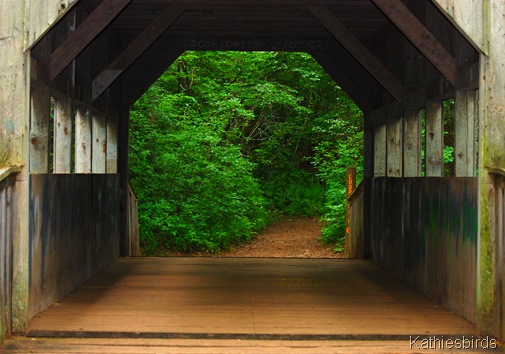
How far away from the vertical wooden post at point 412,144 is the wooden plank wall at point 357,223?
2537mm

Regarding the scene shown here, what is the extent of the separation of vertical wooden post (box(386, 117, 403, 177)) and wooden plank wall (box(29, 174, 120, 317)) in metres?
4.22

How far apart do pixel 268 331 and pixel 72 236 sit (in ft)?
9.86

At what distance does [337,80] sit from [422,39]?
4722 mm

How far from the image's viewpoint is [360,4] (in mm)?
9586

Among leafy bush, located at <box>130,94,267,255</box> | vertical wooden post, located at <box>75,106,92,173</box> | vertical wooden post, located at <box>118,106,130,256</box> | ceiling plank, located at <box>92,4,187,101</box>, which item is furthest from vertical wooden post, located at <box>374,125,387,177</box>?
leafy bush, located at <box>130,94,267,255</box>

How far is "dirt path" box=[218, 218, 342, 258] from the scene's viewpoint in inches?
696

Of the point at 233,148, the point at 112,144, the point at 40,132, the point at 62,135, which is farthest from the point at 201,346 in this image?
the point at 233,148

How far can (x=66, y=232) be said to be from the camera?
7.48 metres

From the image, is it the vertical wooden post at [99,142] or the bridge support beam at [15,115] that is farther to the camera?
the vertical wooden post at [99,142]

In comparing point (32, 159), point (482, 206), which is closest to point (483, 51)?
point (482, 206)

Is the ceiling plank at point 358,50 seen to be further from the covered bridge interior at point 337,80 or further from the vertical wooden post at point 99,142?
the vertical wooden post at point 99,142

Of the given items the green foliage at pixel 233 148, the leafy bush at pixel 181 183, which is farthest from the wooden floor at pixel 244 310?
the green foliage at pixel 233 148

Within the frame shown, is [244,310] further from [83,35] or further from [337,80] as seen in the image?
[337,80]

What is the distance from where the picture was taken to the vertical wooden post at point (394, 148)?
9.87m
